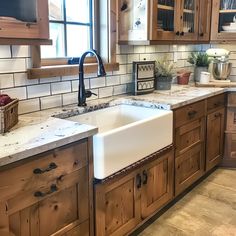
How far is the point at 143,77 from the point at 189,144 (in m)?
0.69

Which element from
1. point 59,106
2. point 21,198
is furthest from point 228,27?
point 21,198

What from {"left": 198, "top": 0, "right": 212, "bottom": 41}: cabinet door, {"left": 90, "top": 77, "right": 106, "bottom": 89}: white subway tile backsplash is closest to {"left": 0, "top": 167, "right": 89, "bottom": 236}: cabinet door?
{"left": 90, "top": 77, "right": 106, "bottom": 89}: white subway tile backsplash

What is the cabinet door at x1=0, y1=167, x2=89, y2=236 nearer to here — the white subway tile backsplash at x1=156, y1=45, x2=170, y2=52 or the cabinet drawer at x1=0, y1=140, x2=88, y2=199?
the cabinet drawer at x1=0, y1=140, x2=88, y2=199

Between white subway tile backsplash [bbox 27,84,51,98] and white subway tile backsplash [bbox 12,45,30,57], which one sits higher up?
white subway tile backsplash [bbox 12,45,30,57]

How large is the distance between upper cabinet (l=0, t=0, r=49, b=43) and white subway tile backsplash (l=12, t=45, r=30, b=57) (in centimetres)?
39

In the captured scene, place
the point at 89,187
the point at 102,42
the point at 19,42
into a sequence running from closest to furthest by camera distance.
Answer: the point at 19,42
the point at 89,187
the point at 102,42

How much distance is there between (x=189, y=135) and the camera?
264cm

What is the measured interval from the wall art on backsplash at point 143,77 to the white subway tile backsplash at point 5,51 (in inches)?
44.1

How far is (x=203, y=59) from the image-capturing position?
3465 mm

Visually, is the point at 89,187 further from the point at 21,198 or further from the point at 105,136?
the point at 21,198

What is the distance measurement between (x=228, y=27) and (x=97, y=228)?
2.56 meters

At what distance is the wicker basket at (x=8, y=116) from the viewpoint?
1.51 m

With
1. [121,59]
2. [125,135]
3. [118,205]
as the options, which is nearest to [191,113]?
[121,59]

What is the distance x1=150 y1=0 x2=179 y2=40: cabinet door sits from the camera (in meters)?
2.55
